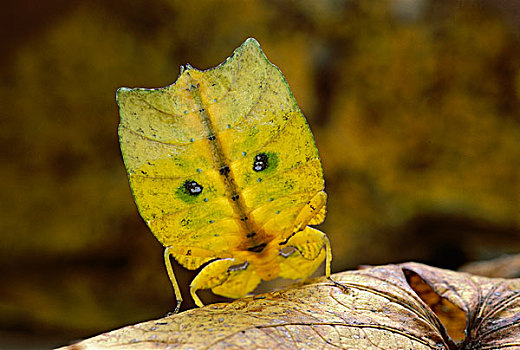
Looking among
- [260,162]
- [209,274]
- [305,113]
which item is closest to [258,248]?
[209,274]

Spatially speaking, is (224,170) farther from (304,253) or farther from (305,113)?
(305,113)

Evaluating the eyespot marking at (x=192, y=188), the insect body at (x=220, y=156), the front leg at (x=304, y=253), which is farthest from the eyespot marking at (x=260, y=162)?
the front leg at (x=304, y=253)

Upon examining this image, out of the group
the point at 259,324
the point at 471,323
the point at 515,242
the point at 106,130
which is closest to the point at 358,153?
the point at 515,242

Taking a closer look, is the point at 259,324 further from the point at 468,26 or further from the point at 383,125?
the point at 468,26

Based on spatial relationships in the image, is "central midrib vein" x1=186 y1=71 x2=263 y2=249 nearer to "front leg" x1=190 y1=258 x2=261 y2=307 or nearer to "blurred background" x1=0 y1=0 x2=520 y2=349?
"front leg" x1=190 y1=258 x2=261 y2=307

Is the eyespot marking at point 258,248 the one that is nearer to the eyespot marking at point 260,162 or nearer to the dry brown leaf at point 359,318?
the dry brown leaf at point 359,318

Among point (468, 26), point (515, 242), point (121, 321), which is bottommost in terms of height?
point (515, 242)

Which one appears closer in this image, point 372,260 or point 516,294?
point 516,294
